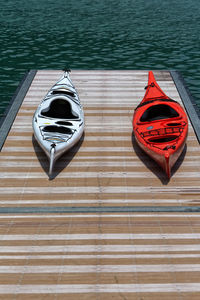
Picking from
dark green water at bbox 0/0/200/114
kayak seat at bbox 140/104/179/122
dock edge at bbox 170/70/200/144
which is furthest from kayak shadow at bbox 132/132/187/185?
dark green water at bbox 0/0/200/114


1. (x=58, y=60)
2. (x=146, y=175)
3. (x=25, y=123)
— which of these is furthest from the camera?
(x=58, y=60)

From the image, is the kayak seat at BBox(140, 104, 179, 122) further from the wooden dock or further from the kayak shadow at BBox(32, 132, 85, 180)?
the kayak shadow at BBox(32, 132, 85, 180)

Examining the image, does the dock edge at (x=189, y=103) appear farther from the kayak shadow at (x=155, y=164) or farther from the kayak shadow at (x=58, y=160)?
the kayak shadow at (x=58, y=160)

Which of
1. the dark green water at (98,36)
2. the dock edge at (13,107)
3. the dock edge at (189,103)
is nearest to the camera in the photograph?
the dock edge at (13,107)

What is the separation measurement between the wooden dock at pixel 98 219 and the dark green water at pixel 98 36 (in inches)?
366

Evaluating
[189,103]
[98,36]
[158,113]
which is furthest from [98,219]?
[98,36]

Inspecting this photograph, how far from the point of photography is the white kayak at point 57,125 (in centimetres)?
1220

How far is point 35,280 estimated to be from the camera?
8344 mm

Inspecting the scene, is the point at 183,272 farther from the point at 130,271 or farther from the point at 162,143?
the point at 162,143

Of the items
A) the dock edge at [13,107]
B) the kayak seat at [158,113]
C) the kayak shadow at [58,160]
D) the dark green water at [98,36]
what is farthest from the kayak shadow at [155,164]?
the dark green water at [98,36]

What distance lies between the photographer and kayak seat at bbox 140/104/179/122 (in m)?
13.7
